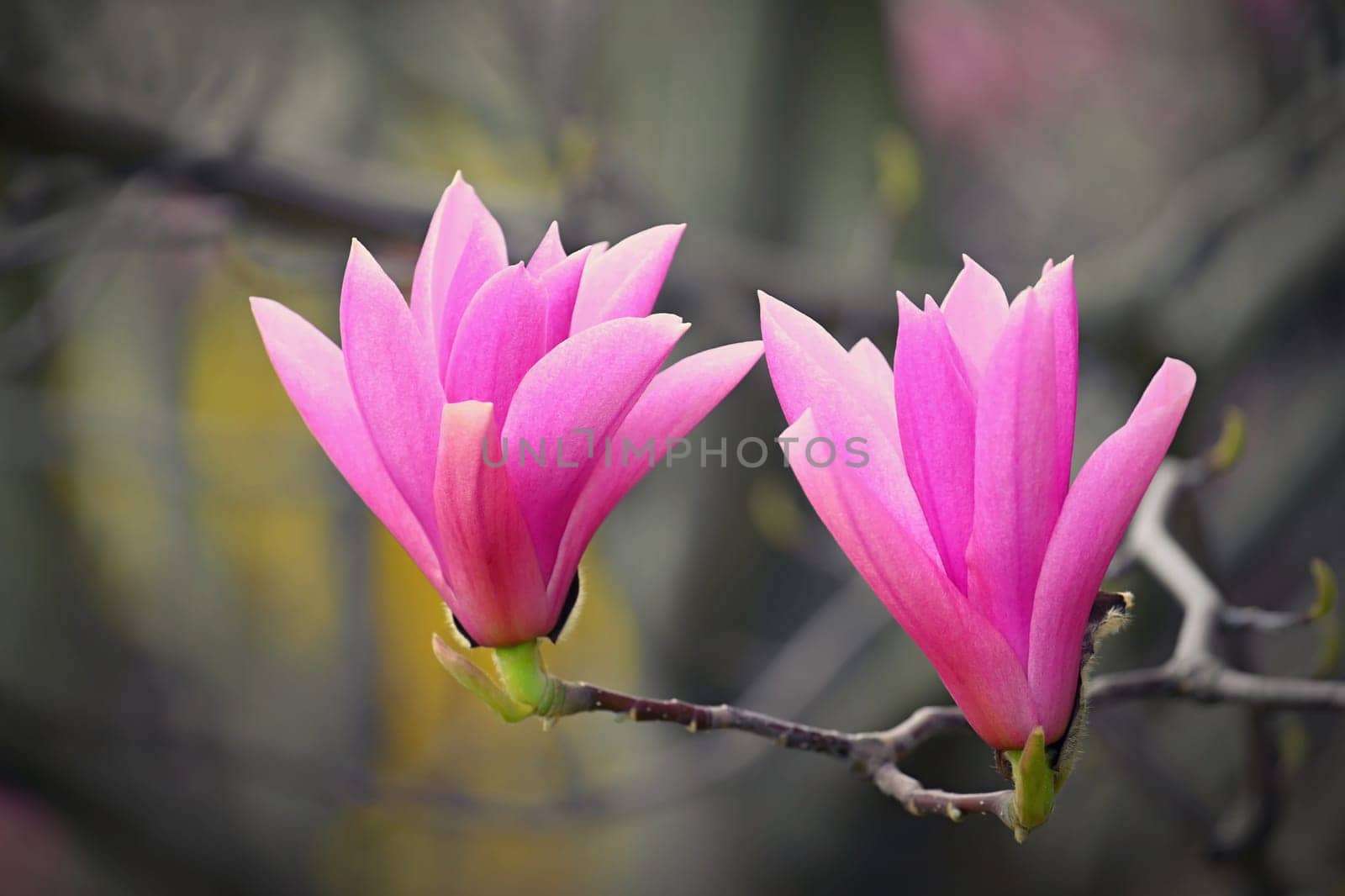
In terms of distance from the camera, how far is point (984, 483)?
0.37 metres

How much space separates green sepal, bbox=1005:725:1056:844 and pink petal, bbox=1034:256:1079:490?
0.31ft

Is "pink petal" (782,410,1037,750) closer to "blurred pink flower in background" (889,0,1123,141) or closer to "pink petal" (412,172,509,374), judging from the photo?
"pink petal" (412,172,509,374)

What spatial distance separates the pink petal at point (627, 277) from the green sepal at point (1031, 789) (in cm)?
22

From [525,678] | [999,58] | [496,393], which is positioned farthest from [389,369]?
[999,58]

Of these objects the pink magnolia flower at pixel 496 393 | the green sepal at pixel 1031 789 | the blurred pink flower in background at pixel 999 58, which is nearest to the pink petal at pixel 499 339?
the pink magnolia flower at pixel 496 393

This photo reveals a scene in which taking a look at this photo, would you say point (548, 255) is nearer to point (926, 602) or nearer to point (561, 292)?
point (561, 292)

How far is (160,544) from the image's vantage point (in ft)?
8.96

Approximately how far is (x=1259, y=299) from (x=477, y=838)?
2.55 metres

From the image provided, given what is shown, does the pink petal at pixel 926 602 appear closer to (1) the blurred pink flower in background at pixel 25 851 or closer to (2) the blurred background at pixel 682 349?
(2) the blurred background at pixel 682 349

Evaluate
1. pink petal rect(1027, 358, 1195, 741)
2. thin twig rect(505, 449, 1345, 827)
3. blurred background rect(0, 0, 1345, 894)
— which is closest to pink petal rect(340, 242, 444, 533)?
thin twig rect(505, 449, 1345, 827)

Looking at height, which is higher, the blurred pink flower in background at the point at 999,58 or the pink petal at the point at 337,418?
the pink petal at the point at 337,418

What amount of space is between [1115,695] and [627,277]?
1.11 ft

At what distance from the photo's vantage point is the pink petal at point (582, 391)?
39cm

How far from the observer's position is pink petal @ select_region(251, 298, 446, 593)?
0.44m
